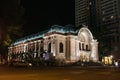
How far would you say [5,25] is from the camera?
2458cm

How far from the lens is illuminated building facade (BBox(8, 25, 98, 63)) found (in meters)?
80.6

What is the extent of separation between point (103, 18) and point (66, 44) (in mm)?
55670

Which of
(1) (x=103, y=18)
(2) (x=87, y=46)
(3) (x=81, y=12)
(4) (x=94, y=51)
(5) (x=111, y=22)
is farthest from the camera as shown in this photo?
(3) (x=81, y=12)

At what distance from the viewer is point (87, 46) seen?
3553 inches

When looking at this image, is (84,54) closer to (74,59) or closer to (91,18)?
(74,59)

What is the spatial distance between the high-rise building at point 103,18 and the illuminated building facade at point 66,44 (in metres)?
10.9

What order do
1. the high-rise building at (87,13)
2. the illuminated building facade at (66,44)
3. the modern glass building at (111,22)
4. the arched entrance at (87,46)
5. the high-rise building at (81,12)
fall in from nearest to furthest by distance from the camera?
the illuminated building facade at (66,44) < the arched entrance at (87,46) < the modern glass building at (111,22) < the high-rise building at (87,13) < the high-rise building at (81,12)

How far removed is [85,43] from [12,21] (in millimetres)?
65639

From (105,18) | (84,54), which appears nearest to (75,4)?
(105,18)

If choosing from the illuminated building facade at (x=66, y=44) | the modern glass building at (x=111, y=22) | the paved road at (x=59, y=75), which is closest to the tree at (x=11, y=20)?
the paved road at (x=59, y=75)

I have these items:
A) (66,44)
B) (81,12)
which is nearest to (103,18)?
(81,12)

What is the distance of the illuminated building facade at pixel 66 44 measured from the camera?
265 feet

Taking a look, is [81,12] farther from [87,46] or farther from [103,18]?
[87,46]

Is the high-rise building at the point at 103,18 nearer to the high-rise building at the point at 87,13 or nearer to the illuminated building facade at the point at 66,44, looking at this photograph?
the high-rise building at the point at 87,13
